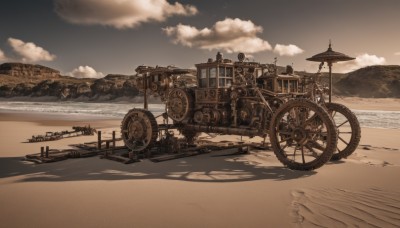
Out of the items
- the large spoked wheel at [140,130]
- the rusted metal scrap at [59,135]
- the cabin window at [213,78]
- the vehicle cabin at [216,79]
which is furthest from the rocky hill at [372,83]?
the large spoked wheel at [140,130]

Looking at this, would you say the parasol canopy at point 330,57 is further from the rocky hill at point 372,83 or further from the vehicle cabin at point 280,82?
the rocky hill at point 372,83

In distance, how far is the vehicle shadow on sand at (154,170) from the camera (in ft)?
26.9

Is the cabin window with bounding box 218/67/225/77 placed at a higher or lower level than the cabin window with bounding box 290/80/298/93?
higher

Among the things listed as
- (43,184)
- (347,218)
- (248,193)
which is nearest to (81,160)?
(43,184)

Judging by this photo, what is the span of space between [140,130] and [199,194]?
205 inches

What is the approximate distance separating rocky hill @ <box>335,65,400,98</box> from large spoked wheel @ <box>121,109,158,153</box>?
8169cm

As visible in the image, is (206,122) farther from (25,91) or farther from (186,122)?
(25,91)

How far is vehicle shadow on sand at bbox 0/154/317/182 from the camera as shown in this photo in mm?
8211

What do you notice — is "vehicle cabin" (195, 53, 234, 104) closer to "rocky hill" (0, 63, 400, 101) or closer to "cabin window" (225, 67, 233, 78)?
"cabin window" (225, 67, 233, 78)

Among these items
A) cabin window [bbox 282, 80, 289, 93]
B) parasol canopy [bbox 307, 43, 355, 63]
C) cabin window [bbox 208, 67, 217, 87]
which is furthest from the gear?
parasol canopy [bbox 307, 43, 355, 63]

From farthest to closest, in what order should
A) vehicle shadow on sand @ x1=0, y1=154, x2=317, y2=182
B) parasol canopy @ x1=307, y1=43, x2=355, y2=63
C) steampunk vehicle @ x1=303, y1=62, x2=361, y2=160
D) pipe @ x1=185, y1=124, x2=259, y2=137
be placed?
1. parasol canopy @ x1=307, y1=43, x2=355, y2=63
2. pipe @ x1=185, y1=124, x2=259, y2=137
3. steampunk vehicle @ x1=303, y1=62, x2=361, y2=160
4. vehicle shadow on sand @ x1=0, y1=154, x2=317, y2=182

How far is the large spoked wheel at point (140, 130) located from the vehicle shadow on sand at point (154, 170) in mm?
1253

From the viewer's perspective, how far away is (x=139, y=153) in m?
11.1

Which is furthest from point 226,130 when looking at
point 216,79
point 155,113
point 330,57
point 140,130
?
point 155,113
